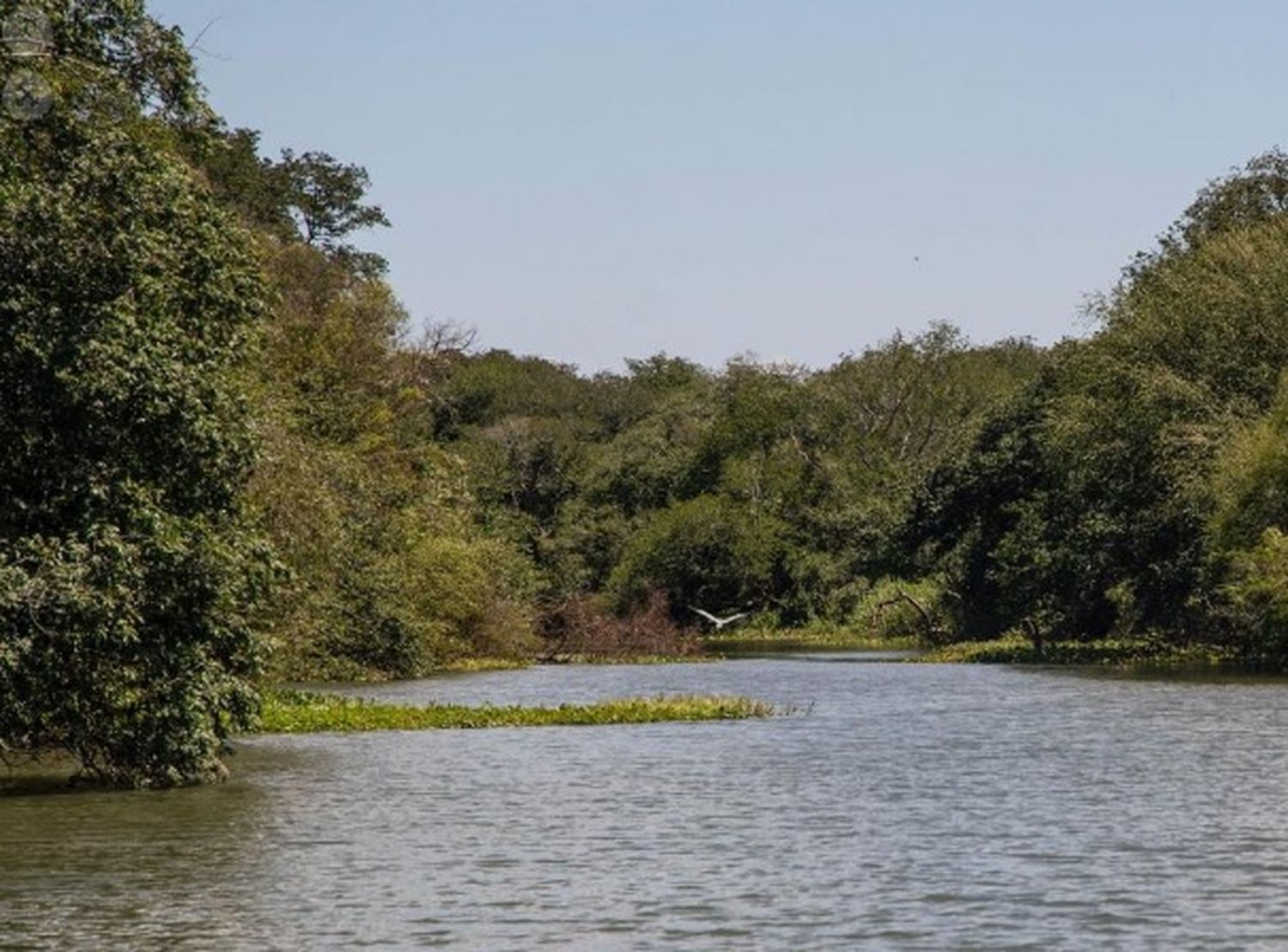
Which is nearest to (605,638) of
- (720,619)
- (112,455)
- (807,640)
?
(807,640)

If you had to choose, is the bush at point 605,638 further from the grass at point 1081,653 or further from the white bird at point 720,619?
the white bird at point 720,619

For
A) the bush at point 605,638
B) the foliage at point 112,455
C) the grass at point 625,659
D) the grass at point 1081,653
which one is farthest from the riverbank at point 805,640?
the foliage at point 112,455

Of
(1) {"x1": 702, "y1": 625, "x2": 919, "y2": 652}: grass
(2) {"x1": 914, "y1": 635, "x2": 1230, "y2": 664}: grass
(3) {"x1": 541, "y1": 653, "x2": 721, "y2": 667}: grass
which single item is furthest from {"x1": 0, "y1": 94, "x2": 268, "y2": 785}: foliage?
(1) {"x1": 702, "y1": 625, "x2": 919, "y2": 652}: grass

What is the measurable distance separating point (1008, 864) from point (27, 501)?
636 inches

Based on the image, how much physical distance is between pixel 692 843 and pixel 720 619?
88854 millimetres

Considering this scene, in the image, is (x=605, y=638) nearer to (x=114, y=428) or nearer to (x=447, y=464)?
(x=447, y=464)

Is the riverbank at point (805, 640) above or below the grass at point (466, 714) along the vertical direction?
above

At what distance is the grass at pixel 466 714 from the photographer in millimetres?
48594

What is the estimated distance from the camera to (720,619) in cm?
11862

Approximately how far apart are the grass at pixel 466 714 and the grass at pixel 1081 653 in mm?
28928

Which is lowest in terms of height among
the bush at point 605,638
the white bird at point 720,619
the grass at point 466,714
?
the grass at point 466,714

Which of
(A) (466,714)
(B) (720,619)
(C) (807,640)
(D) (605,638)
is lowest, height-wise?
(A) (466,714)

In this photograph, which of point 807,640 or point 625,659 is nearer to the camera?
point 625,659

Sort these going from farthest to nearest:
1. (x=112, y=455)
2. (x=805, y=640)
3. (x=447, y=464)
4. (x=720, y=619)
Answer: (x=720, y=619) → (x=805, y=640) → (x=447, y=464) → (x=112, y=455)
